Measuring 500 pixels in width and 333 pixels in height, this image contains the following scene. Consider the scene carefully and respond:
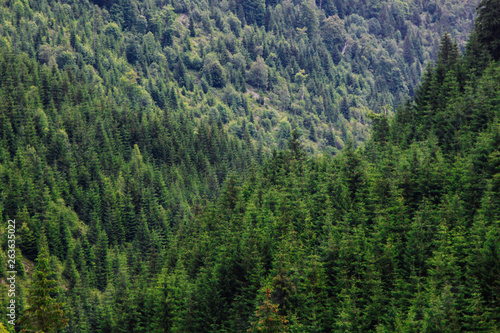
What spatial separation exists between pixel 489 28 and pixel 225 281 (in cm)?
5776

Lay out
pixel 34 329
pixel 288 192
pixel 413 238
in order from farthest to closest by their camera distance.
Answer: pixel 288 192 → pixel 413 238 → pixel 34 329

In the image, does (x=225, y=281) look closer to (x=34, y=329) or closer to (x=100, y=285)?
(x=34, y=329)

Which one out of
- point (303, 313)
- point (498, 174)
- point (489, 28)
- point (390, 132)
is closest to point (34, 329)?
point (303, 313)

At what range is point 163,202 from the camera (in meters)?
165

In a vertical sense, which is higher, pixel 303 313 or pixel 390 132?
pixel 390 132

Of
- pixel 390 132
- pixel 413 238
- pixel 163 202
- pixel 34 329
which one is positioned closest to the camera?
pixel 34 329

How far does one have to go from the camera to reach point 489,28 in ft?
306

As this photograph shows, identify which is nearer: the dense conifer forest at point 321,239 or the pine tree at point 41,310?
the pine tree at point 41,310

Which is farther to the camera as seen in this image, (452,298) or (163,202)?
→ (163,202)

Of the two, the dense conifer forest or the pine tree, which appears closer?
the pine tree

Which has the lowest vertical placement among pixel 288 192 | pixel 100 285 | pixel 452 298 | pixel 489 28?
pixel 100 285

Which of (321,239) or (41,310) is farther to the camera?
(321,239)

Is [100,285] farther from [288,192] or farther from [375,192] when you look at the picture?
[375,192]

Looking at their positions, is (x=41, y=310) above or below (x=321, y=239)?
below
